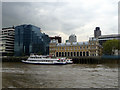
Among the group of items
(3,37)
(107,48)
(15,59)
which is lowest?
(15,59)

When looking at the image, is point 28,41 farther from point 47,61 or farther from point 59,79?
point 59,79

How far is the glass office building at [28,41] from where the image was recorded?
90562mm

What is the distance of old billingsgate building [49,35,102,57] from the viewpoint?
90000 mm

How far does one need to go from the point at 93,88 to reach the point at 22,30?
78.6m

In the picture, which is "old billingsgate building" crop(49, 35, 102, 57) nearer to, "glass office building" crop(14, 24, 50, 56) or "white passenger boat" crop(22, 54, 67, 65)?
"glass office building" crop(14, 24, 50, 56)

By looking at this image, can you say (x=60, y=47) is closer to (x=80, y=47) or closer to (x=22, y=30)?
(x=80, y=47)

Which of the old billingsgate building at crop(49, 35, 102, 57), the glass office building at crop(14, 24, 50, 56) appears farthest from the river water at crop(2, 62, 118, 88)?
the glass office building at crop(14, 24, 50, 56)

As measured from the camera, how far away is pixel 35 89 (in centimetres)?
A: 1741

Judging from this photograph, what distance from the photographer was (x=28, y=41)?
90812 millimetres

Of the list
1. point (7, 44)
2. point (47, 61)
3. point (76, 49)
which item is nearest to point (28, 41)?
point (7, 44)

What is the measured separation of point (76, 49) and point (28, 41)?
28.1 m

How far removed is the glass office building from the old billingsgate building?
27.1ft

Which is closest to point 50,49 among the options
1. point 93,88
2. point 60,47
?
point 60,47

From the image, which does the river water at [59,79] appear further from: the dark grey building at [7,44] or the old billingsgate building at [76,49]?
the dark grey building at [7,44]
